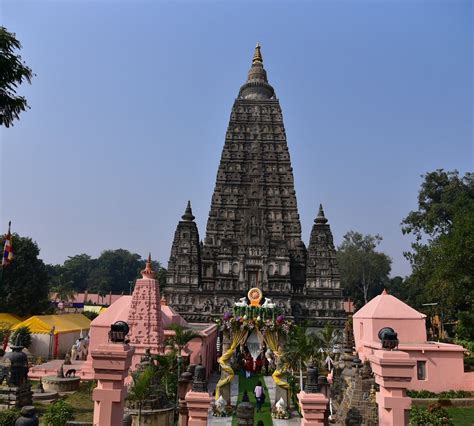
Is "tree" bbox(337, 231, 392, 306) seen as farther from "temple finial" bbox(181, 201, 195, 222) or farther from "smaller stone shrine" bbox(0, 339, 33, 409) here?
"smaller stone shrine" bbox(0, 339, 33, 409)

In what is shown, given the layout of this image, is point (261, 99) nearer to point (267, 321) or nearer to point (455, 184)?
point (455, 184)

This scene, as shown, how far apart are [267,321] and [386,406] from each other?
13.6 metres

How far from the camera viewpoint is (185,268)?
50.4 m

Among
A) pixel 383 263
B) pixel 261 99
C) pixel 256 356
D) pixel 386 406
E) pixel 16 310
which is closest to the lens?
pixel 386 406

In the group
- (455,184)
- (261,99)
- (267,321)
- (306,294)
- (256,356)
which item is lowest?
(256,356)

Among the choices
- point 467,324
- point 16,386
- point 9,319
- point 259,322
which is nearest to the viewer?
point 16,386

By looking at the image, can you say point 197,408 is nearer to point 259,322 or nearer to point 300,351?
point 259,322

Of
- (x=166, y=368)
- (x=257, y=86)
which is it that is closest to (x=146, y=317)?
(x=166, y=368)

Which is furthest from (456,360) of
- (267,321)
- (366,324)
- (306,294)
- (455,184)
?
(455,184)

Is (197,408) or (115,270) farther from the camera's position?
(115,270)

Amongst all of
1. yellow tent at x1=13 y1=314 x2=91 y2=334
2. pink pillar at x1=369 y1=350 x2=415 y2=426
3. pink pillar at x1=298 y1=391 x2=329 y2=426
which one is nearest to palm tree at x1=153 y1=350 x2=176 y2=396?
pink pillar at x1=298 y1=391 x2=329 y2=426

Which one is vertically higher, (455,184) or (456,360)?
(455,184)

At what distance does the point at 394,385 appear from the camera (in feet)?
27.5

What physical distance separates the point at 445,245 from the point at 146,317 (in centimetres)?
2179
